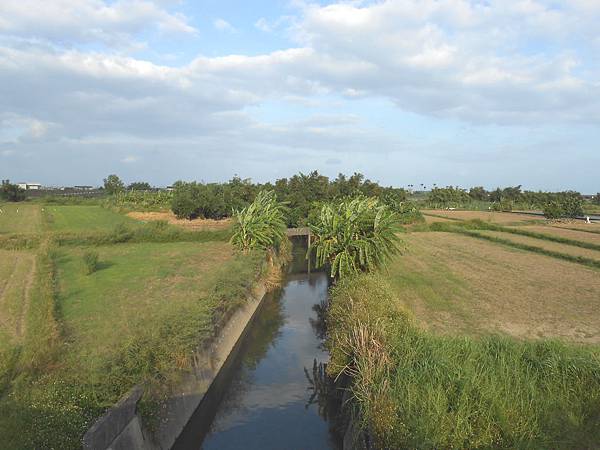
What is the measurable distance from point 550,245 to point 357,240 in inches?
1090

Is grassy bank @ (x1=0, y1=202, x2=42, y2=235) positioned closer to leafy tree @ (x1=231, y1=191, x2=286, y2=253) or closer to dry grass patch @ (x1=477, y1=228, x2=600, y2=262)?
leafy tree @ (x1=231, y1=191, x2=286, y2=253)

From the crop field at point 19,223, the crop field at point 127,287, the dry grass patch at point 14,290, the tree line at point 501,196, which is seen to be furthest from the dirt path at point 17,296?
the tree line at point 501,196

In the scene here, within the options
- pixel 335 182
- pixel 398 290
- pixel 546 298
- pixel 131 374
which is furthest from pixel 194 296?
pixel 335 182

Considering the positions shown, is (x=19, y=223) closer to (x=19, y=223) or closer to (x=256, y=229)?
(x=19, y=223)

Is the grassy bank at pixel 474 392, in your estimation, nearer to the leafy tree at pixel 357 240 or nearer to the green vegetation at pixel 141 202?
the leafy tree at pixel 357 240

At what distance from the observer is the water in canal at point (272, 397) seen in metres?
11.7

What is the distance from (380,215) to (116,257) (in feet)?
66.1

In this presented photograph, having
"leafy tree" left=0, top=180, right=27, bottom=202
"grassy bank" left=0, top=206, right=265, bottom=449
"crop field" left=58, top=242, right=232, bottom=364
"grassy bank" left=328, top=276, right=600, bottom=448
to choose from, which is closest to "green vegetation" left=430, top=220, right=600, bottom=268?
"grassy bank" left=0, top=206, right=265, bottom=449

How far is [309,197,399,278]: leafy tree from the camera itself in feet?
69.3

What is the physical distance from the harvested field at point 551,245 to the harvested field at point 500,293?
2.57 m

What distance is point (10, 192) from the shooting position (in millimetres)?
84750

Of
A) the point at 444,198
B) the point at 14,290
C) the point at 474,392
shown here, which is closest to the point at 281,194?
the point at 14,290

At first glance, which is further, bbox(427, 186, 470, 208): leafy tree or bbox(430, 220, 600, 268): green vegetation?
bbox(427, 186, 470, 208): leafy tree

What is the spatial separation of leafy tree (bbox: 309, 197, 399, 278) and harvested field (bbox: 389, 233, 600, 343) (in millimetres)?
2777
